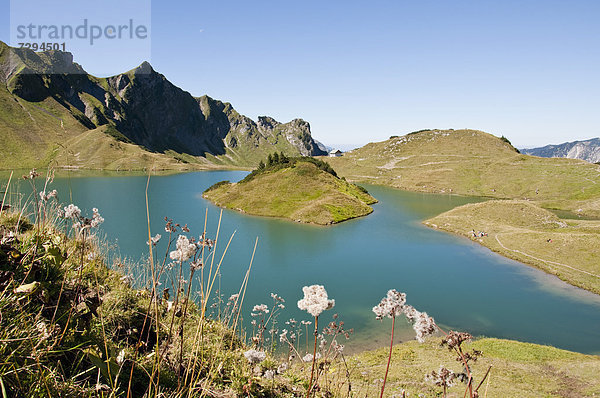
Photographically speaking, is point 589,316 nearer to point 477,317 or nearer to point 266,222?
point 477,317

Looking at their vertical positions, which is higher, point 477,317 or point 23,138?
point 23,138

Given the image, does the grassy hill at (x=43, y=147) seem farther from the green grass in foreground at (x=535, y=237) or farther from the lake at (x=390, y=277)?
the green grass in foreground at (x=535, y=237)

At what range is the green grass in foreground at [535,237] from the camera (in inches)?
1458

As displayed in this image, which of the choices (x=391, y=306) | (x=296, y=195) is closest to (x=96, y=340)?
(x=391, y=306)

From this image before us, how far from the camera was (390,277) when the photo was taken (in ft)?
113

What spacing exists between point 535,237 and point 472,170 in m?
85.4

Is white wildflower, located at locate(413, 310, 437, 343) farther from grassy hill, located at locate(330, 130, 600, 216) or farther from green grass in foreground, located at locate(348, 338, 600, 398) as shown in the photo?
grassy hill, located at locate(330, 130, 600, 216)

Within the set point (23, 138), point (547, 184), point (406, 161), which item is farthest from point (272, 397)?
point (23, 138)

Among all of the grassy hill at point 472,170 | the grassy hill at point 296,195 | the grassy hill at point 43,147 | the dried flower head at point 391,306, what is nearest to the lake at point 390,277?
the grassy hill at point 296,195

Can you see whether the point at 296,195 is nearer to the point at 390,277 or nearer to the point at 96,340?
the point at 390,277

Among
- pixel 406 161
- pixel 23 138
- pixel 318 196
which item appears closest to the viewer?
pixel 318 196

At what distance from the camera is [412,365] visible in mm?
16828

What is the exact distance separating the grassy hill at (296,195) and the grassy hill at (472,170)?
1975 inches

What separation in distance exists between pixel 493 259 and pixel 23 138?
230m
